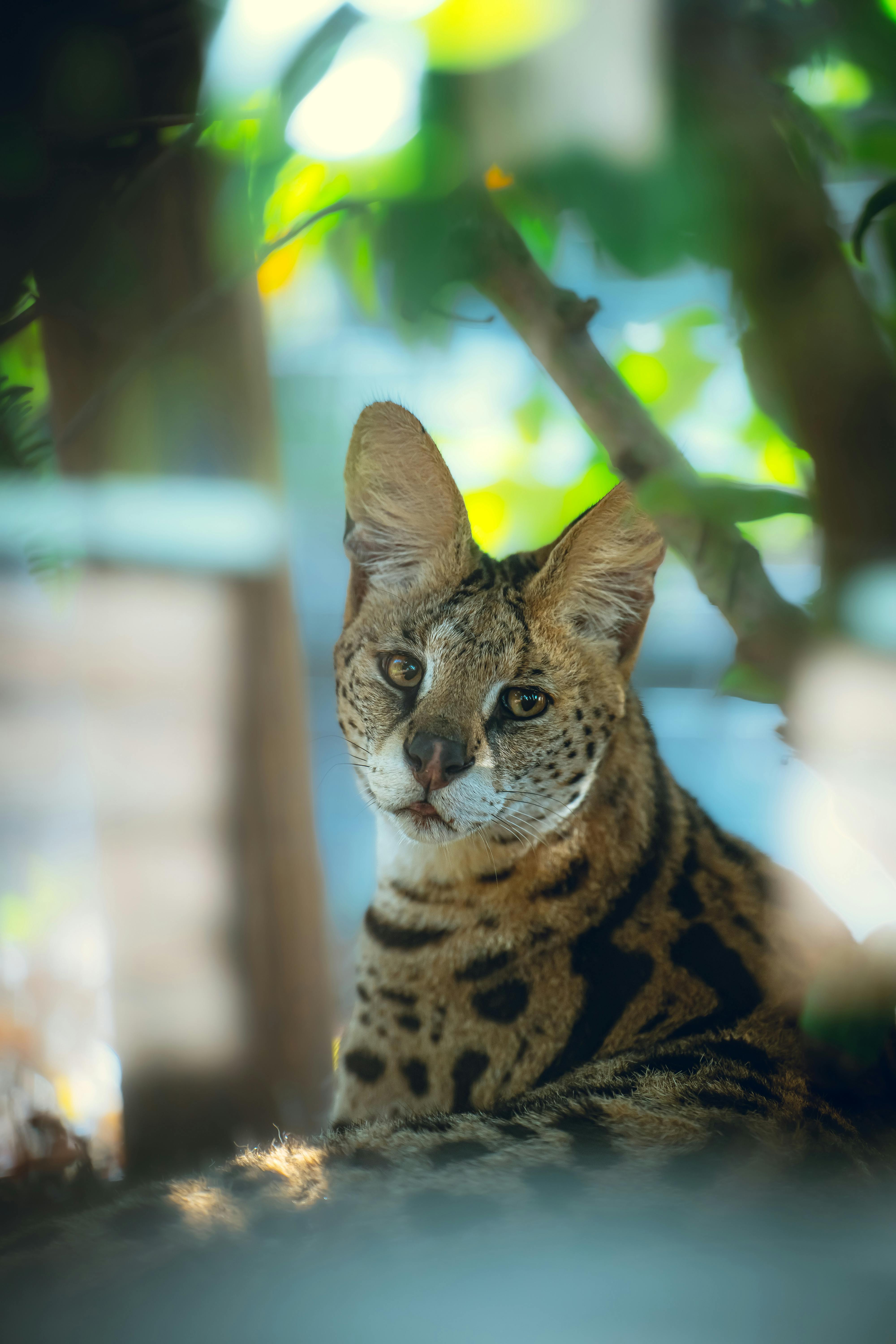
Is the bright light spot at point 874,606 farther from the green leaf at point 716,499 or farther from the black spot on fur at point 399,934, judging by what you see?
the black spot on fur at point 399,934

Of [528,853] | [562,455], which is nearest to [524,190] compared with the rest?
[562,455]

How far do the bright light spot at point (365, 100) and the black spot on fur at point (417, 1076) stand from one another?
37.0 inches

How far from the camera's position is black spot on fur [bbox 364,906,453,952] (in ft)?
3.62

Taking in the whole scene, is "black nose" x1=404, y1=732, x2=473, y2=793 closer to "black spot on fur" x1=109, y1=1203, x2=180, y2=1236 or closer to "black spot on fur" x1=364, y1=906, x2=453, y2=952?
"black spot on fur" x1=364, y1=906, x2=453, y2=952

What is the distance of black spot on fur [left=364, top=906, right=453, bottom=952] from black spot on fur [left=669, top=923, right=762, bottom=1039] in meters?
0.27

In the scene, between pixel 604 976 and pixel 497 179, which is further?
pixel 604 976

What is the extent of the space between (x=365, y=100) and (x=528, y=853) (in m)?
0.79

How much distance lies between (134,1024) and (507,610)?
2.51 feet

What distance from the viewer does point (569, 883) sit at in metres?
1.08

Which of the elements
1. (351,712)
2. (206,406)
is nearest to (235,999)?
(351,712)

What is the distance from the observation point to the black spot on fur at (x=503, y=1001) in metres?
1.04

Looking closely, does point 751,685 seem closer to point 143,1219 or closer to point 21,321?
point 143,1219

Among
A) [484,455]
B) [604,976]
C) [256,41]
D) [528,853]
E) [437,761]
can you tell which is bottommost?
[604,976]

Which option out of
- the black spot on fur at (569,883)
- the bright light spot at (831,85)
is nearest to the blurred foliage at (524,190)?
the bright light spot at (831,85)
